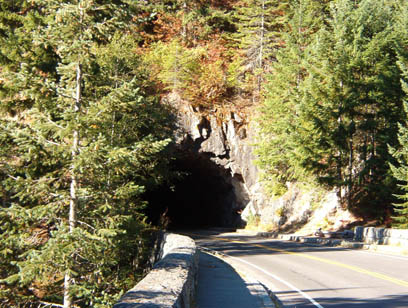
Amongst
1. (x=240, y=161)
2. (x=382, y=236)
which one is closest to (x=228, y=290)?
(x=382, y=236)

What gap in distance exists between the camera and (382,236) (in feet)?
A: 61.6

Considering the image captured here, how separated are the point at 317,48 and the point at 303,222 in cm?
1217

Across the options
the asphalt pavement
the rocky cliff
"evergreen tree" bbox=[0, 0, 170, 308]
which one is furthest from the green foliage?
"evergreen tree" bbox=[0, 0, 170, 308]

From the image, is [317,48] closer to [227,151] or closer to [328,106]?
[328,106]

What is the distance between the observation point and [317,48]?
25.5 meters

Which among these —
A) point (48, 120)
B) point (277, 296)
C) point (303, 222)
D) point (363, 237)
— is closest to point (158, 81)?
point (303, 222)

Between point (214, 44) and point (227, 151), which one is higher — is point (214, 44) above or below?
above

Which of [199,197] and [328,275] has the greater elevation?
[199,197]

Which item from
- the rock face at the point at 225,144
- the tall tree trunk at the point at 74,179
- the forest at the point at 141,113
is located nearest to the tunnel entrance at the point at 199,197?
the rock face at the point at 225,144

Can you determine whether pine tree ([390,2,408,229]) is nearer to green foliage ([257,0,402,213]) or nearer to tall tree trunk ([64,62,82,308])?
green foliage ([257,0,402,213])

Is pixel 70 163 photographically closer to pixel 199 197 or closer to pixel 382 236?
pixel 382 236

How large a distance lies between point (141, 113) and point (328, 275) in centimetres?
1171

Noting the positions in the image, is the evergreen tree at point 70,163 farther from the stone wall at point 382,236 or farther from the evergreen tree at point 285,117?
the evergreen tree at point 285,117

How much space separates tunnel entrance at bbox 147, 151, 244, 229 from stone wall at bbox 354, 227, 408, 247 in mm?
14400
